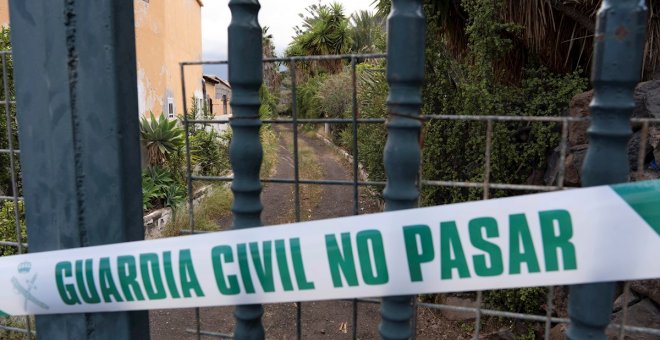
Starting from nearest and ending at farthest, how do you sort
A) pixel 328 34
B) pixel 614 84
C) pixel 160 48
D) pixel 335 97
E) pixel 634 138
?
pixel 614 84, pixel 634 138, pixel 160 48, pixel 335 97, pixel 328 34

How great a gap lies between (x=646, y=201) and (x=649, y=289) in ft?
8.43

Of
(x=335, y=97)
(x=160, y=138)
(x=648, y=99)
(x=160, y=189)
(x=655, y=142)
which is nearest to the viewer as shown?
(x=655, y=142)

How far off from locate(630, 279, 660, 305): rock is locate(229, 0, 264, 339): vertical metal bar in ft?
9.41

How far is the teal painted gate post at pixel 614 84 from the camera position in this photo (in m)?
0.99

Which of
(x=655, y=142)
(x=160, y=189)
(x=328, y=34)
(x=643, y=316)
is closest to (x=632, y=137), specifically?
(x=655, y=142)

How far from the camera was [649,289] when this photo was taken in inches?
122

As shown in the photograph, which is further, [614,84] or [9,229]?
[9,229]

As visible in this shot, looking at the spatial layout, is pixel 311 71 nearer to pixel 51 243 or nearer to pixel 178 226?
pixel 178 226

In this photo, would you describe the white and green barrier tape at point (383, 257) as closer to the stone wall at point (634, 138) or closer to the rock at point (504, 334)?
the stone wall at point (634, 138)

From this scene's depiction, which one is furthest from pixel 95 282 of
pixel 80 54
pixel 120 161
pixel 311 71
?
pixel 311 71

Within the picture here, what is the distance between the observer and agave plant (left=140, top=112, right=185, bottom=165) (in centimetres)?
790

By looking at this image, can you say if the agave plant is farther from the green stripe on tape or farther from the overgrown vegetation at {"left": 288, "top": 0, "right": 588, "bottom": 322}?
the green stripe on tape

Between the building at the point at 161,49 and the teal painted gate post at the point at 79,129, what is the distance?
7041mm

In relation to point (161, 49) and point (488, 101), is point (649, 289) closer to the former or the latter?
point (488, 101)
